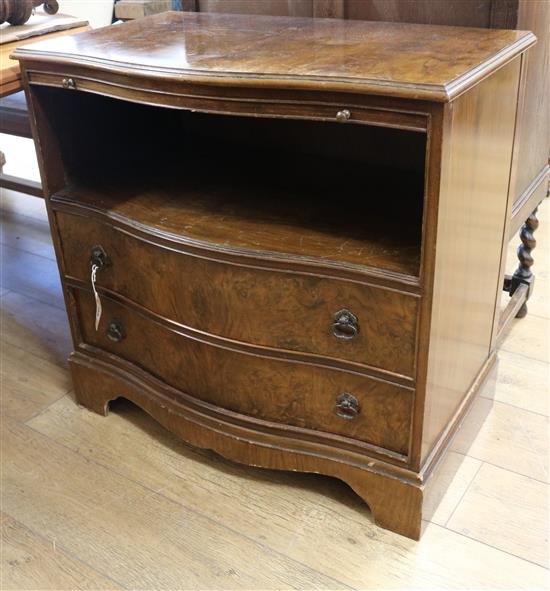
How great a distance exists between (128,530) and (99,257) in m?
0.58

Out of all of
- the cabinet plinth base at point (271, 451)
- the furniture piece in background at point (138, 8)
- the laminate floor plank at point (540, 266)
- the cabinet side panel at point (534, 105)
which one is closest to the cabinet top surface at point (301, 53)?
the cabinet side panel at point (534, 105)

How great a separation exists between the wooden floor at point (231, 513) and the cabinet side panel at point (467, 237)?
0.60 ft

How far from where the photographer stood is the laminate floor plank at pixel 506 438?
165cm

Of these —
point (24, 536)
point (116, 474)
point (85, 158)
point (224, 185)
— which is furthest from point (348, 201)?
point (24, 536)

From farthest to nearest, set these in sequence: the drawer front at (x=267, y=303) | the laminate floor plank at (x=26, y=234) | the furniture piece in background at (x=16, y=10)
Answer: the laminate floor plank at (x=26, y=234) < the furniture piece in background at (x=16, y=10) < the drawer front at (x=267, y=303)

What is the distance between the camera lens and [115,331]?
174 centimetres

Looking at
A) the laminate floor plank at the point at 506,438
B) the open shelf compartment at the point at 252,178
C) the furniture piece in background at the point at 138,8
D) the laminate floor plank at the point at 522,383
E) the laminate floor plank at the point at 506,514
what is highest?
the furniture piece in background at the point at 138,8

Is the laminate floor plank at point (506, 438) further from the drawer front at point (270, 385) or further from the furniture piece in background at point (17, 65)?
the furniture piece in background at point (17, 65)

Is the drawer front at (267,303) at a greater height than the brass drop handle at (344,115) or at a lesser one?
lesser

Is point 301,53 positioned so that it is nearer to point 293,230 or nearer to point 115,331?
point 293,230

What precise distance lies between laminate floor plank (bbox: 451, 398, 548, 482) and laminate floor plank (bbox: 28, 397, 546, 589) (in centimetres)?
13

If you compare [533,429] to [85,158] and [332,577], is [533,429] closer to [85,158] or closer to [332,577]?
[332,577]

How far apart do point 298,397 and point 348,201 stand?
406 mm

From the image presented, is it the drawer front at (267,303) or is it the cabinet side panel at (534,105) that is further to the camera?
the cabinet side panel at (534,105)
